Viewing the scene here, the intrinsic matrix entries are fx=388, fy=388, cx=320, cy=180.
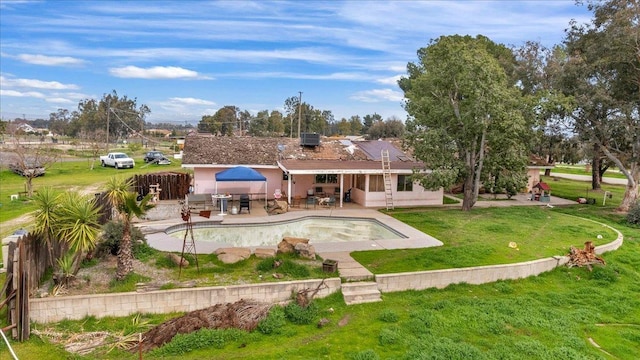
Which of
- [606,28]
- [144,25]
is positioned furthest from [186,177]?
[606,28]

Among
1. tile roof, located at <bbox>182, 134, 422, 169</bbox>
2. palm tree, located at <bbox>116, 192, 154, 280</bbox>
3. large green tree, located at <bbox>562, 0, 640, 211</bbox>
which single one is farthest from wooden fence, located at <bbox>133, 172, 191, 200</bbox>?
large green tree, located at <bbox>562, 0, 640, 211</bbox>

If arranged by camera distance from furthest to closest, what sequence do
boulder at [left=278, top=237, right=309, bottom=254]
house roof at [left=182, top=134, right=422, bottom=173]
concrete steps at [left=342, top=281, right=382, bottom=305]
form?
house roof at [left=182, top=134, right=422, bottom=173]
boulder at [left=278, top=237, right=309, bottom=254]
concrete steps at [left=342, top=281, right=382, bottom=305]

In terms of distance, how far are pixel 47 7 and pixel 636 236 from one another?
2673cm

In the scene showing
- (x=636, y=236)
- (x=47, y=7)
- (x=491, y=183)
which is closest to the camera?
(x=47, y=7)

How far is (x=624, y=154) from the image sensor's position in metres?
22.2

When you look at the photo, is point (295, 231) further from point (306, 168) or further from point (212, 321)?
point (212, 321)

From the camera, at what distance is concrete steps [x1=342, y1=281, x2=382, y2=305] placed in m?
10.2

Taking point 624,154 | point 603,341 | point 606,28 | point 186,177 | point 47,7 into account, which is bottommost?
point 603,341

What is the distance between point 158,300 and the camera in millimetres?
9258

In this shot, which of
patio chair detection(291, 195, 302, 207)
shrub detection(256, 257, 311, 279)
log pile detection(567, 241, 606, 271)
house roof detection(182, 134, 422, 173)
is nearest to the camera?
shrub detection(256, 257, 311, 279)

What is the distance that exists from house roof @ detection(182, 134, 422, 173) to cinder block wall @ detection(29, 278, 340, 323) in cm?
983

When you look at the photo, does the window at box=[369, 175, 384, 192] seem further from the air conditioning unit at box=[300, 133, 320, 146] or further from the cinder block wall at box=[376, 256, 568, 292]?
the cinder block wall at box=[376, 256, 568, 292]

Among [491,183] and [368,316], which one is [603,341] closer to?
[368,316]

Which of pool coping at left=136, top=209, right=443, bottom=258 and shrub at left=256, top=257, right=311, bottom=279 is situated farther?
pool coping at left=136, top=209, right=443, bottom=258
